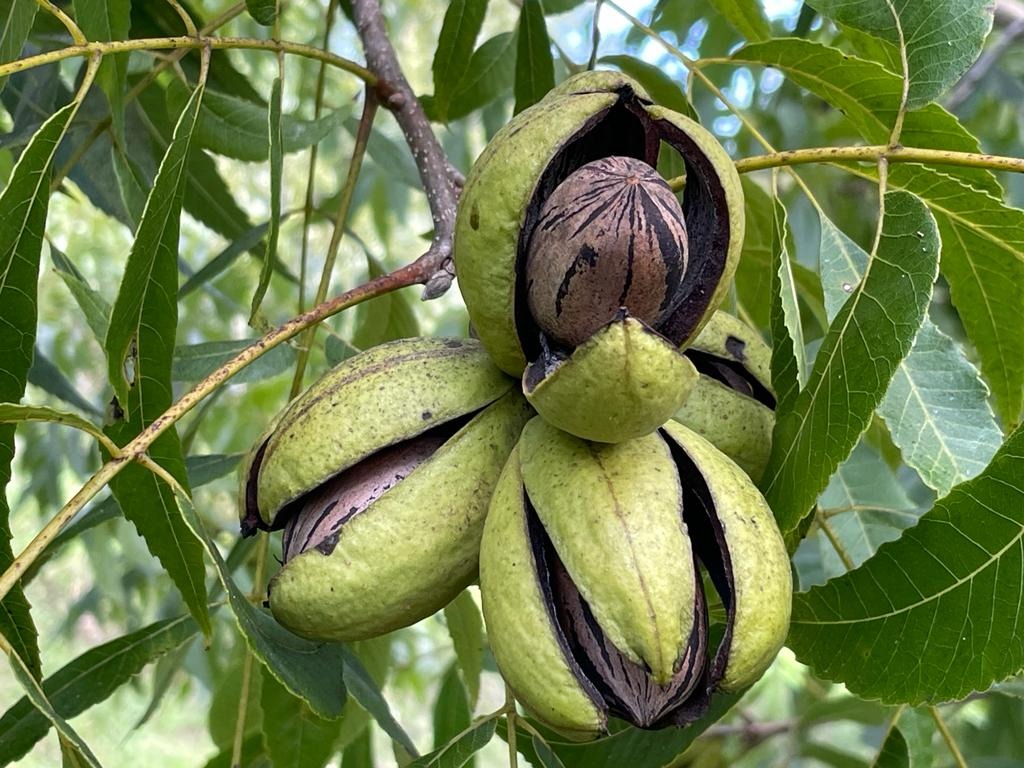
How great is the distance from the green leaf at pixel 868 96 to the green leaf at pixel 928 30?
5cm

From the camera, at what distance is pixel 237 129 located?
6.53ft

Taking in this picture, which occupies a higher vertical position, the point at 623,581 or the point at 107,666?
the point at 623,581

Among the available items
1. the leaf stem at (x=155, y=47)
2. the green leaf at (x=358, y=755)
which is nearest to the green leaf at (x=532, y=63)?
the leaf stem at (x=155, y=47)

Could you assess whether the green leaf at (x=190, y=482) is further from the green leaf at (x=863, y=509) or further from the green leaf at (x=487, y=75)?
the green leaf at (x=863, y=509)

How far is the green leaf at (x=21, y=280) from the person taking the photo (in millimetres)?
1446

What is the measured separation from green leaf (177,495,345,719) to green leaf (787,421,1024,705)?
0.62 m

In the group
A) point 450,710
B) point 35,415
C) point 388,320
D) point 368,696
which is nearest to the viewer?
point 35,415

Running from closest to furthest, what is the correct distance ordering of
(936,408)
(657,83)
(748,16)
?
(936,408) → (748,16) → (657,83)

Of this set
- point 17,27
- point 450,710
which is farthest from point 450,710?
point 17,27

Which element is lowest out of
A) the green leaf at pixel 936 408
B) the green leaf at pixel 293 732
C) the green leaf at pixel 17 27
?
the green leaf at pixel 293 732

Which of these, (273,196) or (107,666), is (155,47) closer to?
(273,196)

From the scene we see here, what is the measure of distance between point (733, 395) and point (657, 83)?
0.91m

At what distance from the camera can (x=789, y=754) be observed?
3.06 m

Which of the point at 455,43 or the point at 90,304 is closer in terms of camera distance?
the point at 90,304
